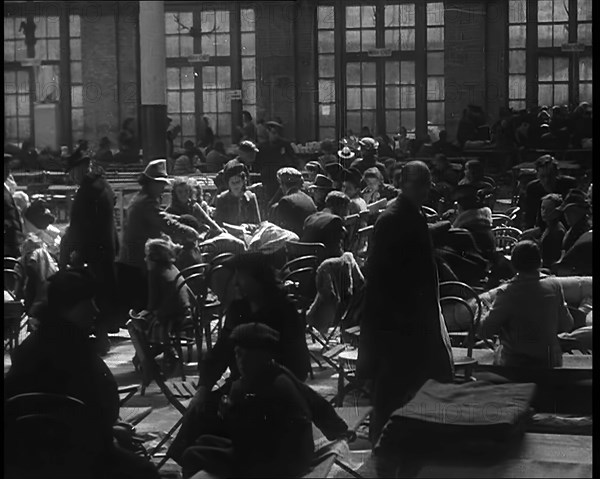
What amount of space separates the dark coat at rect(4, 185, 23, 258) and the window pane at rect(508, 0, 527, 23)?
4.55 feet

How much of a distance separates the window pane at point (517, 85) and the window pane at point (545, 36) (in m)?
0.10

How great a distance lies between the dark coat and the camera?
12.7 ft

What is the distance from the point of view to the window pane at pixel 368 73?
3.66 metres

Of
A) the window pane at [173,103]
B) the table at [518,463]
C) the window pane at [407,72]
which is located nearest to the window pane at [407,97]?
the window pane at [407,72]

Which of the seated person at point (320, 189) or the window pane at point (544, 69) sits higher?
the window pane at point (544, 69)

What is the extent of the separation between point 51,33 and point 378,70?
87cm

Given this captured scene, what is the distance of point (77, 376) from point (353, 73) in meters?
1.05

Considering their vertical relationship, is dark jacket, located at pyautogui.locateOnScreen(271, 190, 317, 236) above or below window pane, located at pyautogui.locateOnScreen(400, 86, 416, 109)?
below

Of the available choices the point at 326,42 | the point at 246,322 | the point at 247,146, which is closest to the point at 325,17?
the point at 326,42

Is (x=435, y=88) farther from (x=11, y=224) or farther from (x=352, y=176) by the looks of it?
(x=11, y=224)

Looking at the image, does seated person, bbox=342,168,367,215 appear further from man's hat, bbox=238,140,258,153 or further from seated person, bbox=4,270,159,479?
seated person, bbox=4,270,159,479

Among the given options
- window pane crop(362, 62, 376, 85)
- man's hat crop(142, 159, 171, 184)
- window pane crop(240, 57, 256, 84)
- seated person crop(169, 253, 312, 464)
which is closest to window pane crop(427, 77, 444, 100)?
window pane crop(362, 62, 376, 85)

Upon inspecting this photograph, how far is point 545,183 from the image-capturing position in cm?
369

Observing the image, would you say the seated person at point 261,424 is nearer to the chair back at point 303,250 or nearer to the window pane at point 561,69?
the chair back at point 303,250
